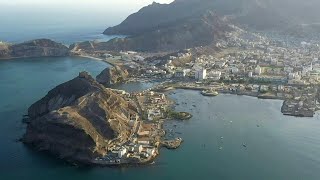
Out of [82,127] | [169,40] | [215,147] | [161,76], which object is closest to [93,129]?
[82,127]

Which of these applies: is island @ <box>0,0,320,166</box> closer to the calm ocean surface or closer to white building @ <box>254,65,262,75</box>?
white building @ <box>254,65,262,75</box>

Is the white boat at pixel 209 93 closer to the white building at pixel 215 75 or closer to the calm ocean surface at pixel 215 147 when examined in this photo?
the calm ocean surface at pixel 215 147

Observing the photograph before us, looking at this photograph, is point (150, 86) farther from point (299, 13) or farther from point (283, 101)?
point (299, 13)

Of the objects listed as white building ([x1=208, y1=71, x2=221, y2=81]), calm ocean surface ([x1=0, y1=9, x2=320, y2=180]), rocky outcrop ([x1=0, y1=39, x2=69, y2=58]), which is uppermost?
rocky outcrop ([x1=0, y1=39, x2=69, y2=58])

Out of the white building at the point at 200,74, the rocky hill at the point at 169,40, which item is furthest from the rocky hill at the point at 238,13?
the white building at the point at 200,74

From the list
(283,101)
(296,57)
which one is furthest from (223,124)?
(296,57)

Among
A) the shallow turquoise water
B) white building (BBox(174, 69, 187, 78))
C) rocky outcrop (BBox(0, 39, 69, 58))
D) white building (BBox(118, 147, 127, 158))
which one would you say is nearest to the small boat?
the shallow turquoise water

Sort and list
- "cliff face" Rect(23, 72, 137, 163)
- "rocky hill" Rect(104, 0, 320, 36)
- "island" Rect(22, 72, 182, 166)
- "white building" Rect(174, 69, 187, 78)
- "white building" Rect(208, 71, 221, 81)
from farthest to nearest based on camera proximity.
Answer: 1. "rocky hill" Rect(104, 0, 320, 36)
2. "white building" Rect(174, 69, 187, 78)
3. "white building" Rect(208, 71, 221, 81)
4. "cliff face" Rect(23, 72, 137, 163)
5. "island" Rect(22, 72, 182, 166)
